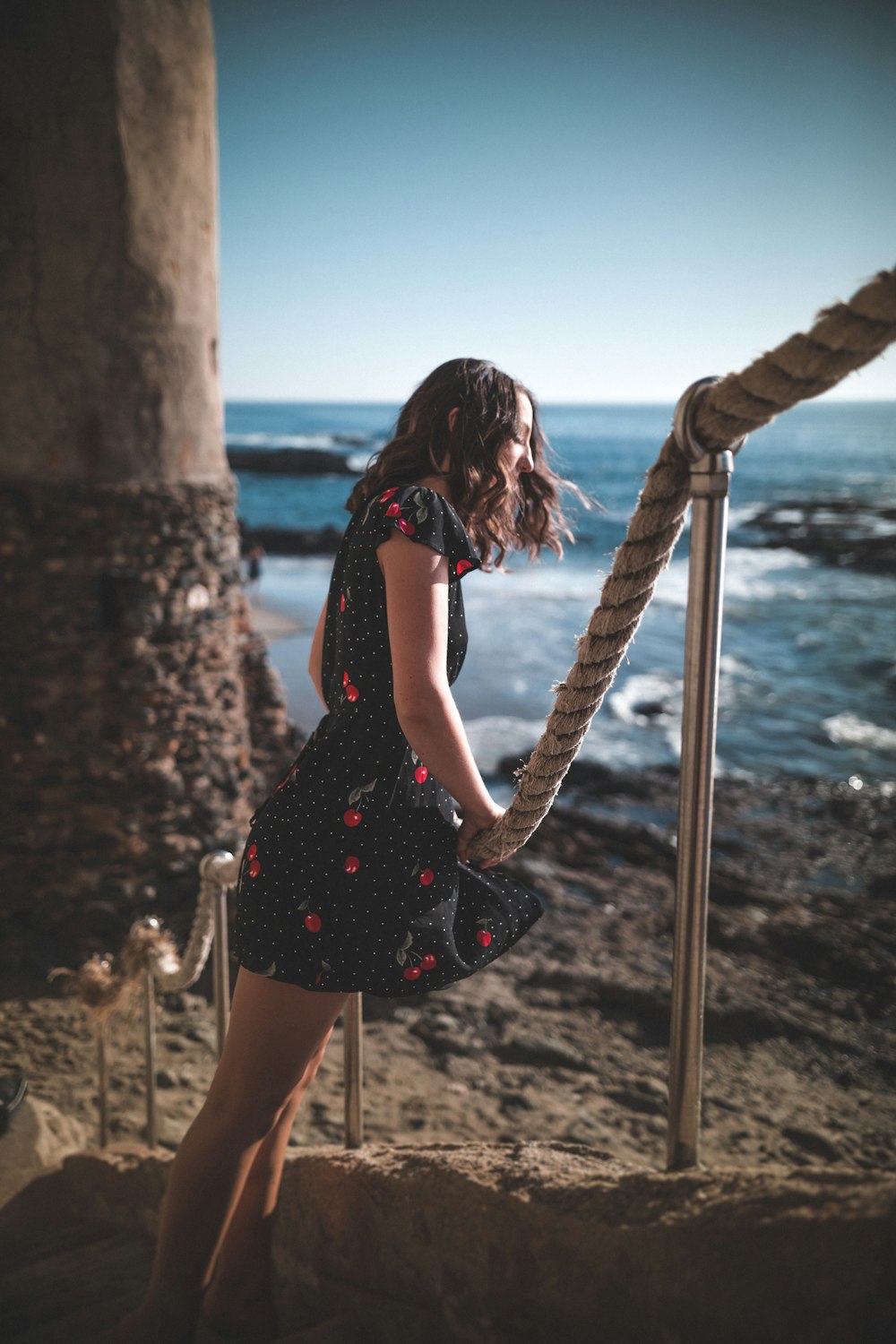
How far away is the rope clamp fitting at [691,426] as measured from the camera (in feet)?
3.95

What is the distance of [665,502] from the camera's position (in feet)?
4.32

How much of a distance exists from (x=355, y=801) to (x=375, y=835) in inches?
2.6

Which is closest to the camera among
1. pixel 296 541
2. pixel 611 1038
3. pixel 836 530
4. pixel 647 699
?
pixel 611 1038

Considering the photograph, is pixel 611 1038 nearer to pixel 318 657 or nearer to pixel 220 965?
pixel 220 965

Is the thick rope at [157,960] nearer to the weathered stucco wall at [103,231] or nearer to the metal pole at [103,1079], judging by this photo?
the metal pole at [103,1079]

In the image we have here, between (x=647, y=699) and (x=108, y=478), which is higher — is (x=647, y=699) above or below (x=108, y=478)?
below

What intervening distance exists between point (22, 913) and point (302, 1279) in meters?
4.87

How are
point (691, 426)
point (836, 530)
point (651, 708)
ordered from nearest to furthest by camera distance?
point (691, 426)
point (651, 708)
point (836, 530)

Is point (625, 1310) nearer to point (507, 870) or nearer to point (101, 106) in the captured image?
point (101, 106)

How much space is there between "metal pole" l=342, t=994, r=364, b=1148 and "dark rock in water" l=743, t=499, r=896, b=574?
106 ft

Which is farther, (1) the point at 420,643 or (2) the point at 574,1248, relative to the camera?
(1) the point at 420,643

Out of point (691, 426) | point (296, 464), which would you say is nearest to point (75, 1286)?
point (691, 426)

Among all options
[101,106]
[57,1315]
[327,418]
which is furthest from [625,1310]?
[327,418]

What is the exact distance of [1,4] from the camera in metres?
5.28
